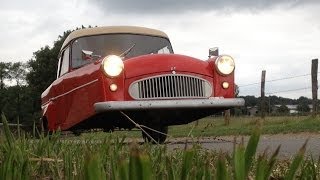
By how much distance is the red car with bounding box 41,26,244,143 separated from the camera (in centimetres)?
644

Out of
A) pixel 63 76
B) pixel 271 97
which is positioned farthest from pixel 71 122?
pixel 271 97

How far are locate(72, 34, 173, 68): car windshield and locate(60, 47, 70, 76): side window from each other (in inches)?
8.3

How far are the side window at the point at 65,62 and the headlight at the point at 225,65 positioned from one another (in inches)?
96.4

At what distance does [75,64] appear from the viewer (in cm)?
795

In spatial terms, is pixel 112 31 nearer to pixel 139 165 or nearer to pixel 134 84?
pixel 134 84

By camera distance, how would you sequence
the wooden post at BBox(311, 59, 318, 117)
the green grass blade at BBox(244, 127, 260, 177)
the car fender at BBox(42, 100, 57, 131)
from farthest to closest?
the wooden post at BBox(311, 59, 318, 117), the car fender at BBox(42, 100, 57, 131), the green grass blade at BBox(244, 127, 260, 177)

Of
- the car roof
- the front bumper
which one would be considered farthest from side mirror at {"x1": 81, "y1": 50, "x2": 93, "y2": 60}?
the front bumper

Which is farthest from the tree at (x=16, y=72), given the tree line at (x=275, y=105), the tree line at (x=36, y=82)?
the tree line at (x=275, y=105)

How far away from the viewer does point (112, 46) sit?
7.85 meters

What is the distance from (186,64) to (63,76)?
2.29 meters

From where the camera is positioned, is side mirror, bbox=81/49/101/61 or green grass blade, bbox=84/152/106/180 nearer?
green grass blade, bbox=84/152/106/180

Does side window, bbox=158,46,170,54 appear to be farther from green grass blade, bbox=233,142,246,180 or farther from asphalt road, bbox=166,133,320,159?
green grass blade, bbox=233,142,246,180

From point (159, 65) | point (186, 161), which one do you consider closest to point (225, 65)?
point (159, 65)

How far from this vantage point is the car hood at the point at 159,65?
6520 millimetres
